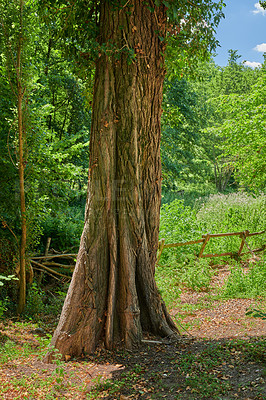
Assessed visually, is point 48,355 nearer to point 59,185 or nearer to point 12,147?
point 12,147

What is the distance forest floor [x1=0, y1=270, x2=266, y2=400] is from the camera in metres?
3.29

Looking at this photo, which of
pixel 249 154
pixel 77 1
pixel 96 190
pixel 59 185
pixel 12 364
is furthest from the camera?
pixel 249 154

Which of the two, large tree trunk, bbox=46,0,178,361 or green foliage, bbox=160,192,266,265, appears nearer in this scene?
large tree trunk, bbox=46,0,178,361

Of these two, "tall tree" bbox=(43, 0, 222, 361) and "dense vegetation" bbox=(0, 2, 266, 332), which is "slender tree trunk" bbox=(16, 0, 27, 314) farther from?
"tall tree" bbox=(43, 0, 222, 361)

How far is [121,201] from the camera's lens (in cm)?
457

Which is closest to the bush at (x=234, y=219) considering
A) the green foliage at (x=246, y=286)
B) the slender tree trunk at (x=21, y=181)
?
the green foliage at (x=246, y=286)

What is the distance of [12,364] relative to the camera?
3883mm

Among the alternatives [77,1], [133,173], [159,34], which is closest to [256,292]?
[133,173]

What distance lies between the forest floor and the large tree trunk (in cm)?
30

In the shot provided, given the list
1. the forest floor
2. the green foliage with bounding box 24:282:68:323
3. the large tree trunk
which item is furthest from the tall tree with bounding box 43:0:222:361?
the green foliage with bounding box 24:282:68:323

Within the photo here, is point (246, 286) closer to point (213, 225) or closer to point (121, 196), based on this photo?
point (121, 196)

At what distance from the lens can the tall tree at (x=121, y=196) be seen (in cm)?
435

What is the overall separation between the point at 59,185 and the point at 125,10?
443 cm

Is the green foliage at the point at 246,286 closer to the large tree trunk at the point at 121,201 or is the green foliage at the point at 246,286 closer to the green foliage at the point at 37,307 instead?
the large tree trunk at the point at 121,201
